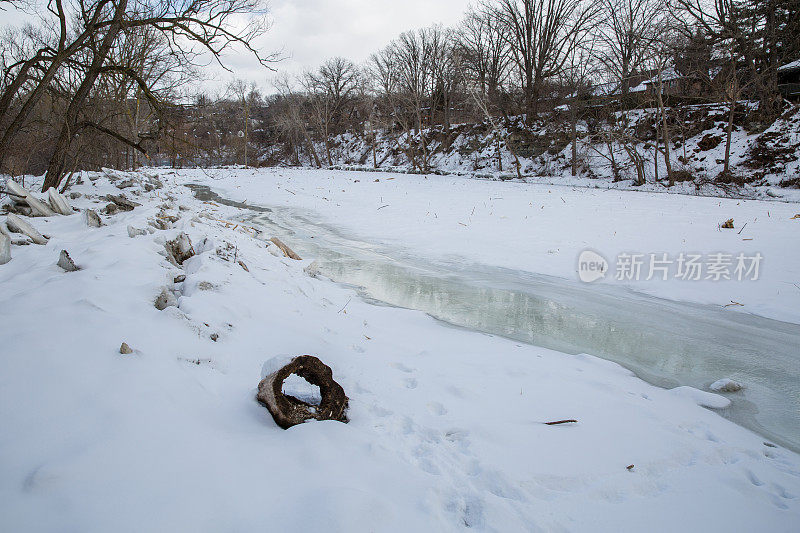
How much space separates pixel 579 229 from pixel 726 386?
690 centimetres

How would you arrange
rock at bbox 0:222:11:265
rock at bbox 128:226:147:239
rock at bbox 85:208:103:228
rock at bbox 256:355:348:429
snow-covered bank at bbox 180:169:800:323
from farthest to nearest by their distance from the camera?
snow-covered bank at bbox 180:169:800:323
rock at bbox 85:208:103:228
rock at bbox 128:226:147:239
rock at bbox 0:222:11:265
rock at bbox 256:355:348:429

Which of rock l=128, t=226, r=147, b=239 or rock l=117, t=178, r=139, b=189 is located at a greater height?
rock l=117, t=178, r=139, b=189

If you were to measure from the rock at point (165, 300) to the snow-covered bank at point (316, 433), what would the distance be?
66 mm

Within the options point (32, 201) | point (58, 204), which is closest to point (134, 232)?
point (32, 201)

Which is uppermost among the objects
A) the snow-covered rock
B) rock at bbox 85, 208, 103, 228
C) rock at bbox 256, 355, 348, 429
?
rock at bbox 85, 208, 103, 228

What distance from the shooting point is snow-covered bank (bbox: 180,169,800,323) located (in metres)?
6.35

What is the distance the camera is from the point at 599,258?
25.3 feet

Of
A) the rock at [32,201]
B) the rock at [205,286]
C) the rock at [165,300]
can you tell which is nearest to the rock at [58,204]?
the rock at [32,201]

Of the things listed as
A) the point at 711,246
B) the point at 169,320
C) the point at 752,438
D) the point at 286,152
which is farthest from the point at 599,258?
the point at 286,152

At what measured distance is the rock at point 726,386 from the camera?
3492 mm
